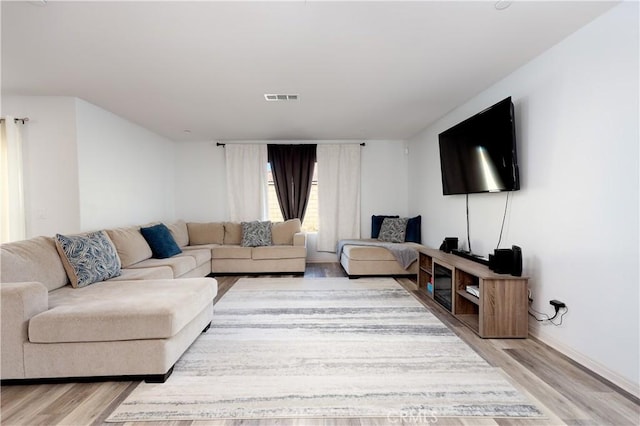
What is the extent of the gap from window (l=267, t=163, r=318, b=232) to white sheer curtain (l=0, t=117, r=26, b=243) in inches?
133

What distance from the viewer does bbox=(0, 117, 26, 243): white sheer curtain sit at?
10.5 feet

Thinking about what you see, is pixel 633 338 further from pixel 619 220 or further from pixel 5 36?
pixel 5 36

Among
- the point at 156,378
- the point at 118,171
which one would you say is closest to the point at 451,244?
the point at 156,378

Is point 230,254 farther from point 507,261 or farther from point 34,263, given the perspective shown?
point 507,261

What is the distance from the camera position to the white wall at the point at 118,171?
3449mm

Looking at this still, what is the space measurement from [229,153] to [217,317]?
346 centimetres

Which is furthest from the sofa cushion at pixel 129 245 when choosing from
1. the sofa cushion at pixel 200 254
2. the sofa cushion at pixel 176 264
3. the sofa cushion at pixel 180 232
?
the sofa cushion at pixel 180 232

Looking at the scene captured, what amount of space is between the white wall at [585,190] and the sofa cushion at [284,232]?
128 inches

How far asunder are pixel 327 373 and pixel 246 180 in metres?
4.26

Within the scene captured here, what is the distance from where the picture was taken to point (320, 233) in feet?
18.6

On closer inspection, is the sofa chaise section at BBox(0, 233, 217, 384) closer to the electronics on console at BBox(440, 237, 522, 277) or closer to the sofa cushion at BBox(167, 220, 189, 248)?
the electronics on console at BBox(440, 237, 522, 277)

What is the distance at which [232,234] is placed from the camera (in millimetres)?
5297

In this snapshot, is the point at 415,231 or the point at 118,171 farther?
the point at 415,231

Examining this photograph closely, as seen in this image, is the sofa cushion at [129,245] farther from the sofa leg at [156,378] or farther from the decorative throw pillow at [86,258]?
the sofa leg at [156,378]
